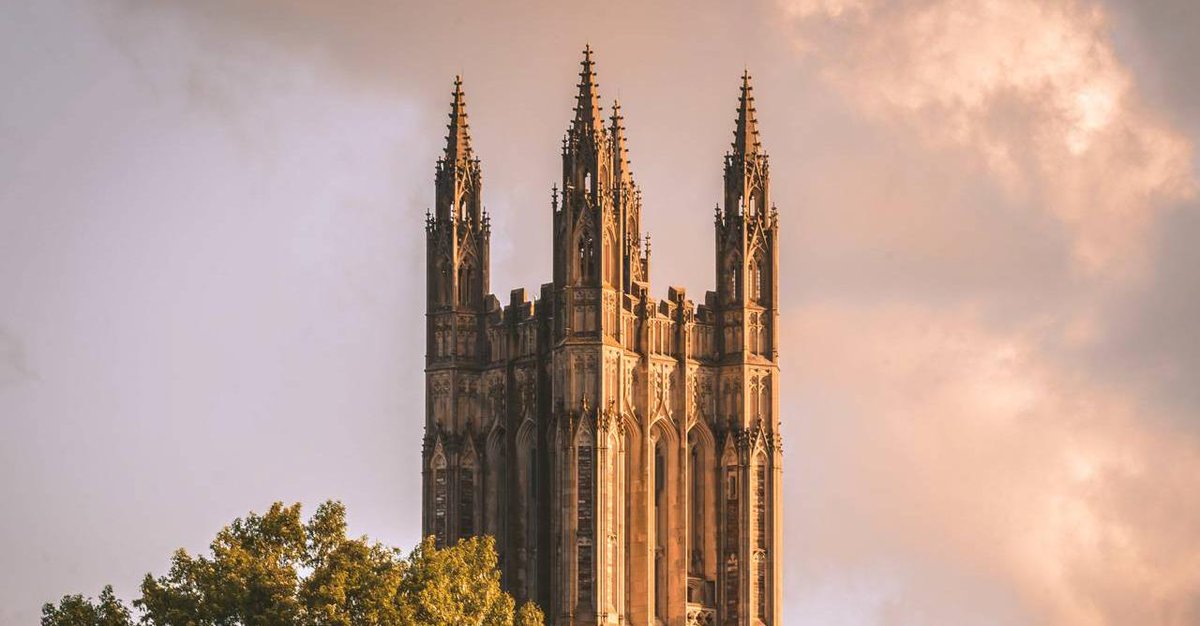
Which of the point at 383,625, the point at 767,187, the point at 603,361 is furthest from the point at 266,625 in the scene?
the point at 767,187

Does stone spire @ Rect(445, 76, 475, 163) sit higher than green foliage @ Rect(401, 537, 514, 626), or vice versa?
stone spire @ Rect(445, 76, 475, 163)

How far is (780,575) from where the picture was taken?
118 metres

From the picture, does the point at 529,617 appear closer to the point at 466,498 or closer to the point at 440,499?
the point at 466,498

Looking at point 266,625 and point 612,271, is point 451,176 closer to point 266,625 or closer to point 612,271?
point 612,271

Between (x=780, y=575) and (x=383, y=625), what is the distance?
21.4 m

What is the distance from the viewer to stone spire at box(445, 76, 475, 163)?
12181cm

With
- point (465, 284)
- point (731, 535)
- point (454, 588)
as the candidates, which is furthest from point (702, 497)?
point (454, 588)

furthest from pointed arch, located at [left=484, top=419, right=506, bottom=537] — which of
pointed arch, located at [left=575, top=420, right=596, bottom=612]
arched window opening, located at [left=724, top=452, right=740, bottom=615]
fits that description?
arched window opening, located at [left=724, top=452, right=740, bottom=615]

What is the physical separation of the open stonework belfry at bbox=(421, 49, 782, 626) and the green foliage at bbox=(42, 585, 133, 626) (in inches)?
672

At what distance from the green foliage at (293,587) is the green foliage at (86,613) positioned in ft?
0.08

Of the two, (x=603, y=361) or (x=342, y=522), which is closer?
(x=342, y=522)

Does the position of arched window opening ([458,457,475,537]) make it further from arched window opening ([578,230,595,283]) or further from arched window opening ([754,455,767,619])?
arched window opening ([754,455,767,619])

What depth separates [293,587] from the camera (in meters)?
101

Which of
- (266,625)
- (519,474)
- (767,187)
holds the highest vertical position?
(767,187)
